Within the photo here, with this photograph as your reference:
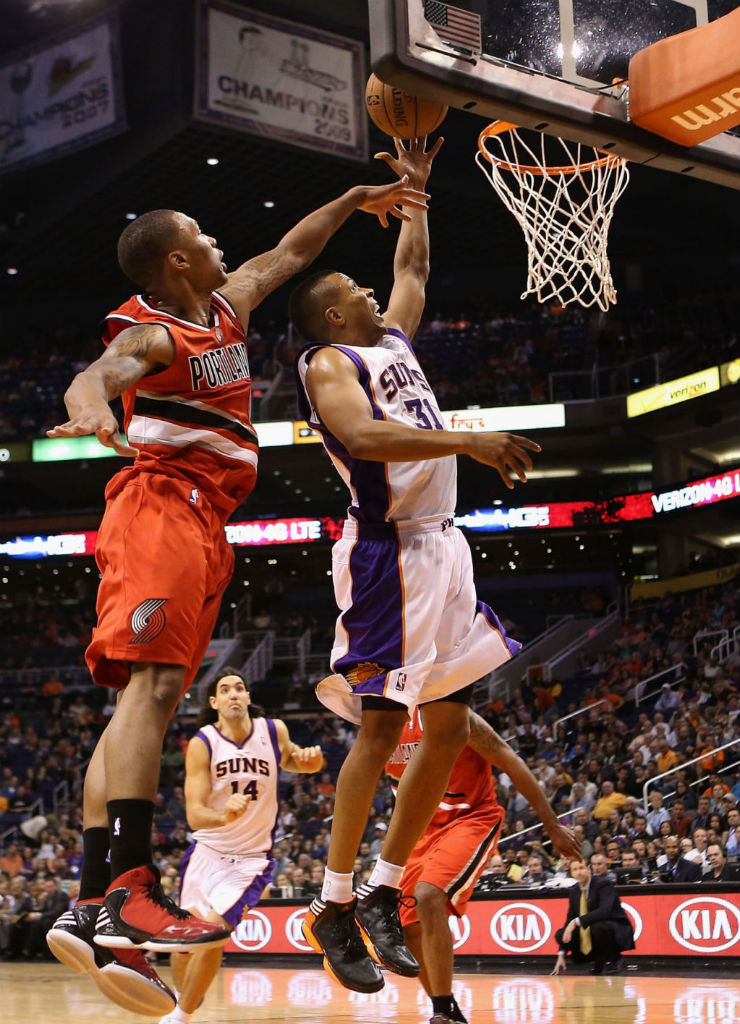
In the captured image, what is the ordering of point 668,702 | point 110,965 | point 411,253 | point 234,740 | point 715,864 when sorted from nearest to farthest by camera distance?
1. point 110,965
2. point 411,253
3. point 234,740
4. point 715,864
5. point 668,702

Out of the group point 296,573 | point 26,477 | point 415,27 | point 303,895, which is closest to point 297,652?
point 296,573

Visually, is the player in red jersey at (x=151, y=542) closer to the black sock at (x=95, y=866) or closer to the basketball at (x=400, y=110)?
the black sock at (x=95, y=866)

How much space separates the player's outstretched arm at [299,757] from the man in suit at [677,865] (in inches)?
206

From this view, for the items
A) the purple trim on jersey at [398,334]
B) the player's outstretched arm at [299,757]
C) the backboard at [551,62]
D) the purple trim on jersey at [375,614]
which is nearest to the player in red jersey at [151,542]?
the purple trim on jersey at [375,614]

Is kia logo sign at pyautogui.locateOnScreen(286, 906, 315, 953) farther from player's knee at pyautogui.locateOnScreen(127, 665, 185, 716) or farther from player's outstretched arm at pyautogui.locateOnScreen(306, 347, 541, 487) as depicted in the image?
player's knee at pyautogui.locateOnScreen(127, 665, 185, 716)

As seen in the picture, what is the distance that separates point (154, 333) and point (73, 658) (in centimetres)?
2323

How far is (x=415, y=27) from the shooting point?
15.4ft

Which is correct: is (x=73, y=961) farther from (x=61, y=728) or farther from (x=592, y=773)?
(x=61, y=728)

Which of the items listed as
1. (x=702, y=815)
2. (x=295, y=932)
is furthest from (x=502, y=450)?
(x=295, y=932)

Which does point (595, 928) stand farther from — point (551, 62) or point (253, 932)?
point (551, 62)

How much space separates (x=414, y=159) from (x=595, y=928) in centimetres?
790

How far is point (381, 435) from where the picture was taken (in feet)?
13.3

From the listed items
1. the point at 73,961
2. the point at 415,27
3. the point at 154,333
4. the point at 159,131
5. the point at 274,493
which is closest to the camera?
the point at 73,961

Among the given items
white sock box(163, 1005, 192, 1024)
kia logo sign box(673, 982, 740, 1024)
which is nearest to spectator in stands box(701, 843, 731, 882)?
kia logo sign box(673, 982, 740, 1024)
